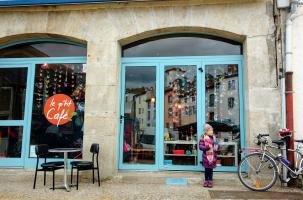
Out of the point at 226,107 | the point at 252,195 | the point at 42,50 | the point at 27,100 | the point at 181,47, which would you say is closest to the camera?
the point at 252,195

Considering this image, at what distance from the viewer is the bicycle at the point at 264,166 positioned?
565cm

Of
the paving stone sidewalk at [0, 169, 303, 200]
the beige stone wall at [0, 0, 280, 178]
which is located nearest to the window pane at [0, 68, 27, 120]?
the beige stone wall at [0, 0, 280, 178]

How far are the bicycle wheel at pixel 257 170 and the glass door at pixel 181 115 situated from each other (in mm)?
1112

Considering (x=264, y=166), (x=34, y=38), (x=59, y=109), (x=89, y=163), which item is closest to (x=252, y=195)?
(x=264, y=166)

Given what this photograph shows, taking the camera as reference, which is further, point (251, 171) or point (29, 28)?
point (29, 28)

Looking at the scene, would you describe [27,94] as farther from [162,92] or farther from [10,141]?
[162,92]

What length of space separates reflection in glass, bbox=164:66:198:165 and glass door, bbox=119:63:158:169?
302 mm

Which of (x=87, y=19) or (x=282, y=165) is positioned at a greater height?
(x=87, y=19)

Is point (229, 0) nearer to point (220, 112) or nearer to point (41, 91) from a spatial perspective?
point (220, 112)

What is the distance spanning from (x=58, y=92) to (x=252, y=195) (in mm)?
5011

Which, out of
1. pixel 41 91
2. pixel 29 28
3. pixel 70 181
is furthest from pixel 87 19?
pixel 70 181

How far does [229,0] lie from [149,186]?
4.38 meters

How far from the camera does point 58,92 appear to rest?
7414mm

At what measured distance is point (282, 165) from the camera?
5859 mm
